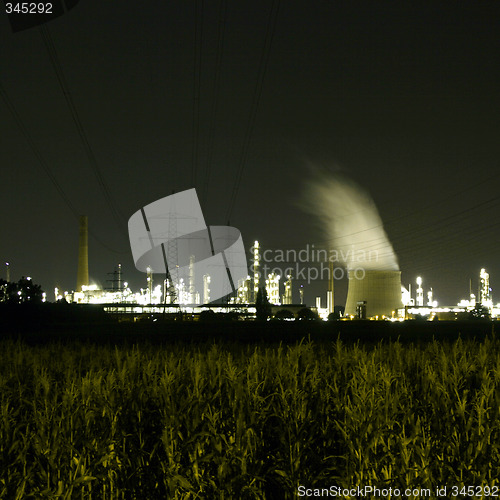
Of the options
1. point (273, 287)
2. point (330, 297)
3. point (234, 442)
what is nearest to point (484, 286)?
point (273, 287)

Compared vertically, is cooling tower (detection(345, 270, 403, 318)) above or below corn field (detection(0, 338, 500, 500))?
above

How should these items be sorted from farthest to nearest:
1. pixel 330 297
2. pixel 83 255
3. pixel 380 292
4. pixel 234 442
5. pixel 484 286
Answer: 1. pixel 484 286
2. pixel 83 255
3. pixel 330 297
4. pixel 380 292
5. pixel 234 442

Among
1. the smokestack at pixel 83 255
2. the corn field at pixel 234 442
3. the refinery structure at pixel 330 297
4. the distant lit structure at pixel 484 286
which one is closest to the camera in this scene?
the corn field at pixel 234 442

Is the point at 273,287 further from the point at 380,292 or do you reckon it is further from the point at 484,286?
the point at 380,292

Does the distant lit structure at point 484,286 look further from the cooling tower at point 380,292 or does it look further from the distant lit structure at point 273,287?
the cooling tower at point 380,292

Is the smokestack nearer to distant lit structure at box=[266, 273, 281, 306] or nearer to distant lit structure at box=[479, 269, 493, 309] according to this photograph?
distant lit structure at box=[266, 273, 281, 306]

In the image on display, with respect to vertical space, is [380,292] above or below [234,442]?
above

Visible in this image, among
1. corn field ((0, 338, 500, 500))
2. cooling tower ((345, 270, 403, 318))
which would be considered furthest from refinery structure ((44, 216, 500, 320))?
corn field ((0, 338, 500, 500))

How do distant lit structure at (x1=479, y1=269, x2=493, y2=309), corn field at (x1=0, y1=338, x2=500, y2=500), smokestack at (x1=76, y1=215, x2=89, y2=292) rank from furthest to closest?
distant lit structure at (x1=479, y1=269, x2=493, y2=309) < smokestack at (x1=76, y1=215, x2=89, y2=292) < corn field at (x1=0, y1=338, x2=500, y2=500)

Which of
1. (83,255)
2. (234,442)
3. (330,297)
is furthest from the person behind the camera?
(83,255)

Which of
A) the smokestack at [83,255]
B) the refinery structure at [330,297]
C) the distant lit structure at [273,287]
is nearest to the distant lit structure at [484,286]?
the refinery structure at [330,297]

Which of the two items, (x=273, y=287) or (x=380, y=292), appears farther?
(x=273, y=287)

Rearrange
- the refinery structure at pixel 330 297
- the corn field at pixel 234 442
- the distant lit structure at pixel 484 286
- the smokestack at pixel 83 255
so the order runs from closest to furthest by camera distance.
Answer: the corn field at pixel 234 442
the refinery structure at pixel 330 297
the smokestack at pixel 83 255
the distant lit structure at pixel 484 286

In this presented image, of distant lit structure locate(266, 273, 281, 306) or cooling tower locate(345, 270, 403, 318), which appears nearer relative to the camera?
cooling tower locate(345, 270, 403, 318)
